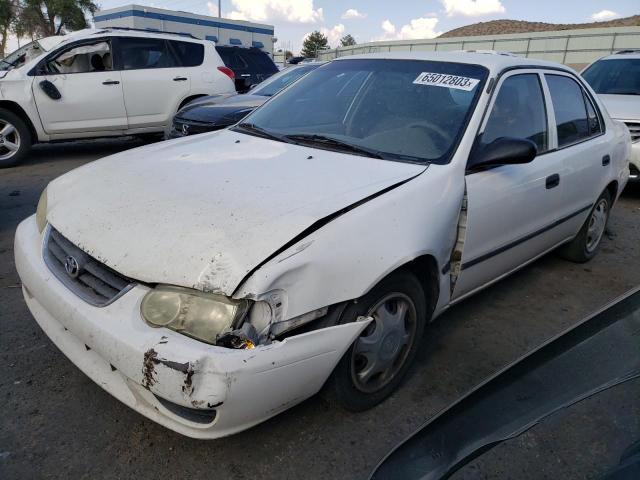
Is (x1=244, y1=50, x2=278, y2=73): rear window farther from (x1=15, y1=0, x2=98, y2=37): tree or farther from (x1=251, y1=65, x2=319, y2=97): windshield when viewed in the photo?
(x1=15, y1=0, x2=98, y2=37): tree

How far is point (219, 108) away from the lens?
666 cm

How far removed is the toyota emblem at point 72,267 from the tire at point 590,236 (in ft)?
12.1

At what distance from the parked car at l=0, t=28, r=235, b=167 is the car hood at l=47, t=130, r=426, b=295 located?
205 inches

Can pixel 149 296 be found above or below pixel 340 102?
below

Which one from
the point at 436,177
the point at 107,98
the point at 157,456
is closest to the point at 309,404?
the point at 157,456

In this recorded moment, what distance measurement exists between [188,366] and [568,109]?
10.7ft

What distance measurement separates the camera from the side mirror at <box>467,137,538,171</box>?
2.61 m

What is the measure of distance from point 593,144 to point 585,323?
268 centimetres

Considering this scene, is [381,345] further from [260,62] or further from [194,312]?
[260,62]

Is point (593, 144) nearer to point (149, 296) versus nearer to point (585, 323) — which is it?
point (585, 323)

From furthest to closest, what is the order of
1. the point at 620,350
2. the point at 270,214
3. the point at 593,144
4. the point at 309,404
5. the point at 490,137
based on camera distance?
the point at 593,144, the point at 490,137, the point at 309,404, the point at 270,214, the point at 620,350

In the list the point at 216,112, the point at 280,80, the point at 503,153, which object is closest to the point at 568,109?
the point at 503,153

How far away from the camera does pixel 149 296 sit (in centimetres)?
188

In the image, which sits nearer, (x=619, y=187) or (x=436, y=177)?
(x=436, y=177)
